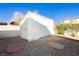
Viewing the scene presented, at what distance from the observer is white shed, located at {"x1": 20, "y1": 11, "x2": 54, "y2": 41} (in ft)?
9.80

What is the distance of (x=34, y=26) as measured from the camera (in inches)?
118

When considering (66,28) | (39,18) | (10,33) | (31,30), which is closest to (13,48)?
(10,33)

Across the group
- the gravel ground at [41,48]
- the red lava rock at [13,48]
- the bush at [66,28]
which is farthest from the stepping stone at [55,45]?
the red lava rock at [13,48]

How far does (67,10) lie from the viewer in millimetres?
3000

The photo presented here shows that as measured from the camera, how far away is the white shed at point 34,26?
9.80 ft

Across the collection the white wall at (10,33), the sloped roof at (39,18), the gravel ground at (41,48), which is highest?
the sloped roof at (39,18)

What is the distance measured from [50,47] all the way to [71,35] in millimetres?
269

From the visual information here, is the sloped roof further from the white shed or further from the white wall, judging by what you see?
the white wall

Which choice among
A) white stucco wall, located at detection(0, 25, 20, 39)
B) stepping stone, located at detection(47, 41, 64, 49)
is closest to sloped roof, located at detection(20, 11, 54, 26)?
white stucco wall, located at detection(0, 25, 20, 39)

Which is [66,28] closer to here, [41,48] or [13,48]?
[41,48]

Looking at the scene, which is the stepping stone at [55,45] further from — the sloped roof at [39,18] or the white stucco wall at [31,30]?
the sloped roof at [39,18]

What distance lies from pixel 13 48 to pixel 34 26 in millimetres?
339

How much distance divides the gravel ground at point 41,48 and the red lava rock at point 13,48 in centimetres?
3

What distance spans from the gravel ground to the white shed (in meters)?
0.06
